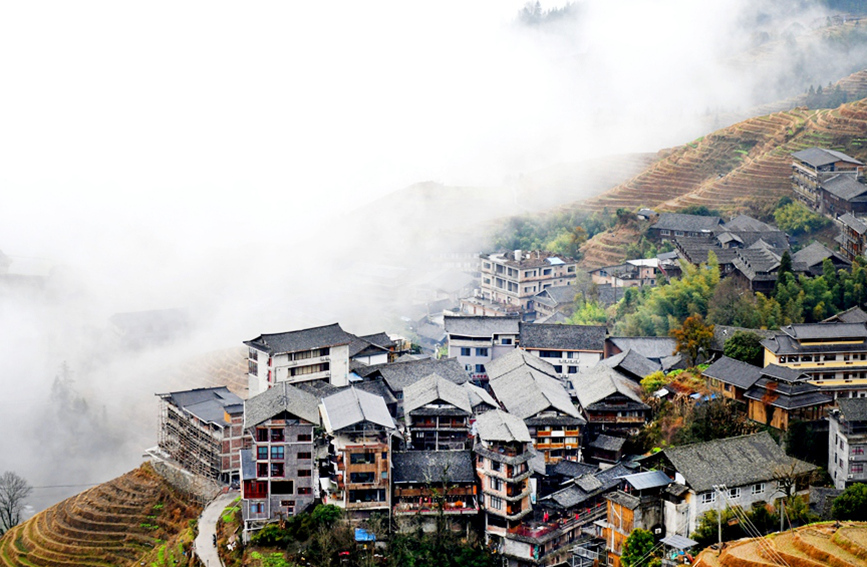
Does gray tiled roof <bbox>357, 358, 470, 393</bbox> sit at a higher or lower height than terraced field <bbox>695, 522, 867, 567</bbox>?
higher

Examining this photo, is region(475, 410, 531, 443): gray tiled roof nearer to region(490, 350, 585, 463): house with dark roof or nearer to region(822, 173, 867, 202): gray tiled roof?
region(490, 350, 585, 463): house with dark roof

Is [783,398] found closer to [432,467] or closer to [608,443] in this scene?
[608,443]

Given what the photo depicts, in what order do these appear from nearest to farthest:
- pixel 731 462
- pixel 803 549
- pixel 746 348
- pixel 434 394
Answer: pixel 803 549, pixel 731 462, pixel 434 394, pixel 746 348

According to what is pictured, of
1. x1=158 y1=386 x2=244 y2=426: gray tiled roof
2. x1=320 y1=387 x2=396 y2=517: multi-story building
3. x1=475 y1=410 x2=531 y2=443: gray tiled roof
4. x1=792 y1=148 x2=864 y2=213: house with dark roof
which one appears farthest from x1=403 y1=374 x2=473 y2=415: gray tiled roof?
x1=792 y1=148 x2=864 y2=213: house with dark roof

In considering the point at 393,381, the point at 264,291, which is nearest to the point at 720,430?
the point at 393,381

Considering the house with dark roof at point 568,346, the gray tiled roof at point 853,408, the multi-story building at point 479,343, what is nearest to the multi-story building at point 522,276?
the multi-story building at point 479,343

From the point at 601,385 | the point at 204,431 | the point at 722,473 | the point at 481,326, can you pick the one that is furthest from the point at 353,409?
the point at 481,326
